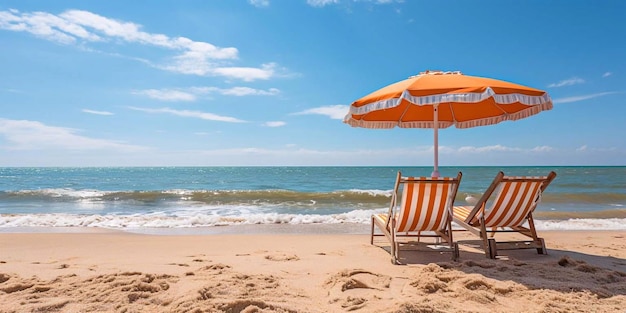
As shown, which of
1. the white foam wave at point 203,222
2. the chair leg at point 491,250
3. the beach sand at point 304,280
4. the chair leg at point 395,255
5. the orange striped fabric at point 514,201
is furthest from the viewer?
the white foam wave at point 203,222

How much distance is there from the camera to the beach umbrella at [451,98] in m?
4.02

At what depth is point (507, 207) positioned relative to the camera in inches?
177

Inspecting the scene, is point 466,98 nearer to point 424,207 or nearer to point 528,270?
point 424,207

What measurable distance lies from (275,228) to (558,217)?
305 inches

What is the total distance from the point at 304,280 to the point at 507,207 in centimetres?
275

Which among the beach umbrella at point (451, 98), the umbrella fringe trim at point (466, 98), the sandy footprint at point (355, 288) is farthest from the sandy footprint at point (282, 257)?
the umbrella fringe trim at point (466, 98)

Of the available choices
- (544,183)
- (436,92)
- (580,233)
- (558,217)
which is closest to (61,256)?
(436,92)

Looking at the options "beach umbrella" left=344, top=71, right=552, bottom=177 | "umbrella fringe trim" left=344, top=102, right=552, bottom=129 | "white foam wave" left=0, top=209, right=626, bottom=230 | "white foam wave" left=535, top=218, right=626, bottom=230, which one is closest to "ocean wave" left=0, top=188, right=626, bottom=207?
"white foam wave" left=0, top=209, right=626, bottom=230

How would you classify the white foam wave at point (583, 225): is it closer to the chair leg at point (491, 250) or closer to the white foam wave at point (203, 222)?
the white foam wave at point (203, 222)

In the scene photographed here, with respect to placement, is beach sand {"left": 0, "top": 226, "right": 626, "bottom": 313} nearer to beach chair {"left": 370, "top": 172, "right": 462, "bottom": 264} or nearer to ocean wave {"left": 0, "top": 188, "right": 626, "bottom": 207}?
beach chair {"left": 370, "top": 172, "right": 462, "bottom": 264}

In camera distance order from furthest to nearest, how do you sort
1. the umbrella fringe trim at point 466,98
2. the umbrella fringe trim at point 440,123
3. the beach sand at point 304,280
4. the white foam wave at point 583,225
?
the white foam wave at point 583,225, the umbrella fringe trim at point 440,123, the umbrella fringe trim at point 466,98, the beach sand at point 304,280

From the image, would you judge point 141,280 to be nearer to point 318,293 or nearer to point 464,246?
point 318,293

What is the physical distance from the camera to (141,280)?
10.7 feet

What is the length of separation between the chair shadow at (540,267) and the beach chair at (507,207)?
164mm
